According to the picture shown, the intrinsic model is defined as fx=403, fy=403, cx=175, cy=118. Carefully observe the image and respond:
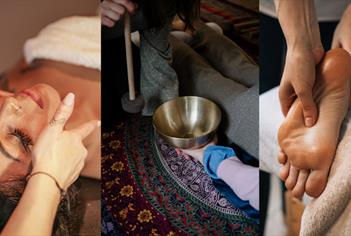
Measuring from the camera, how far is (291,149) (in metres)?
0.81

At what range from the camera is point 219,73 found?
124 centimetres

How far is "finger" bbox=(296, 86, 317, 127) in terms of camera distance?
0.76m

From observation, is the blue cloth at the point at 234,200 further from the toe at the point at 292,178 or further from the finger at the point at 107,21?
the finger at the point at 107,21

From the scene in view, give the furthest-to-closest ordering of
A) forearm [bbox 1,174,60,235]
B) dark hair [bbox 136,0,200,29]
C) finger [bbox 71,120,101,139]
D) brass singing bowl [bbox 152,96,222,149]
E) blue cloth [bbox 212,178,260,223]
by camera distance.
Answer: brass singing bowl [bbox 152,96,222,149], dark hair [bbox 136,0,200,29], blue cloth [bbox 212,178,260,223], finger [bbox 71,120,101,139], forearm [bbox 1,174,60,235]

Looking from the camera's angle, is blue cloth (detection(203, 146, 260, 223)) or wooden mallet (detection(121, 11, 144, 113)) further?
wooden mallet (detection(121, 11, 144, 113))

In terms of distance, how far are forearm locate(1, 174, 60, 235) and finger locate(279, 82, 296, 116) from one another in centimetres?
47

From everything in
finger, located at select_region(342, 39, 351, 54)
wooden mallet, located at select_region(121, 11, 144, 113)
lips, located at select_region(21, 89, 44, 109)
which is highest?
finger, located at select_region(342, 39, 351, 54)

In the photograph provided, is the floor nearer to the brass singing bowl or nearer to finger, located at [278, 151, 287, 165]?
finger, located at [278, 151, 287, 165]

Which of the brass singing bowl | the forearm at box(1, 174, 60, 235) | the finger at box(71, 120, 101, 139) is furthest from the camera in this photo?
the brass singing bowl

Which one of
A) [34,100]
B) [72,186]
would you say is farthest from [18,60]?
[72,186]

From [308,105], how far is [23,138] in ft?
1.79

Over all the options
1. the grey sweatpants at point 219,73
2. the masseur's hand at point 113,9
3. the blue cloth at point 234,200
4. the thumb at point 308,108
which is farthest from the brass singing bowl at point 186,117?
the thumb at point 308,108

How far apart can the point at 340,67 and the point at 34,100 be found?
600 mm

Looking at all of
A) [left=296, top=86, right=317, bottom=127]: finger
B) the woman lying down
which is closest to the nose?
the woman lying down
